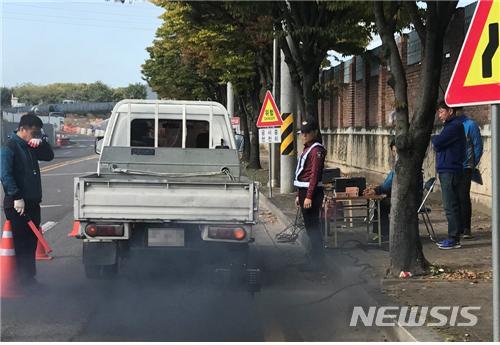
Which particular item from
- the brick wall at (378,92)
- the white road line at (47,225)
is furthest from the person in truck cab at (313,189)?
the white road line at (47,225)

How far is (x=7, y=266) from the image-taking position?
720 cm

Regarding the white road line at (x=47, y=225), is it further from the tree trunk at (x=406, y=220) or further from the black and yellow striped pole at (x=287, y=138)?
the tree trunk at (x=406, y=220)

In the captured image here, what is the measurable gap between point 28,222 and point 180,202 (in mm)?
2057

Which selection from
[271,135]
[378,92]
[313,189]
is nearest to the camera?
[313,189]

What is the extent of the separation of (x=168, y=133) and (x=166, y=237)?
9.34 feet

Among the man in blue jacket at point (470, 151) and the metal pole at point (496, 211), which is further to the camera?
the man in blue jacket at point (470, 151)

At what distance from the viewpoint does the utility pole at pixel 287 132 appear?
55.3 ft

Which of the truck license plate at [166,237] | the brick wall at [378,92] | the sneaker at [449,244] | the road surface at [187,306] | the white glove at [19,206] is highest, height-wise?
the brick wall at [378,92]

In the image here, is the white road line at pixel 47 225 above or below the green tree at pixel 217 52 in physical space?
below

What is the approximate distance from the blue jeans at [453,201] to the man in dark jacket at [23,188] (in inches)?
224

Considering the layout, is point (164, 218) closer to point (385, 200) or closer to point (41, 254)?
point (41, 254)

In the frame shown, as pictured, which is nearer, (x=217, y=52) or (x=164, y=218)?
(x=164, y=218)

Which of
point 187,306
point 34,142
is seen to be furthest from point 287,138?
point 187,306

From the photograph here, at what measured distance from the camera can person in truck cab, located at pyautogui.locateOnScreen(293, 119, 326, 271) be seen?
805cm
